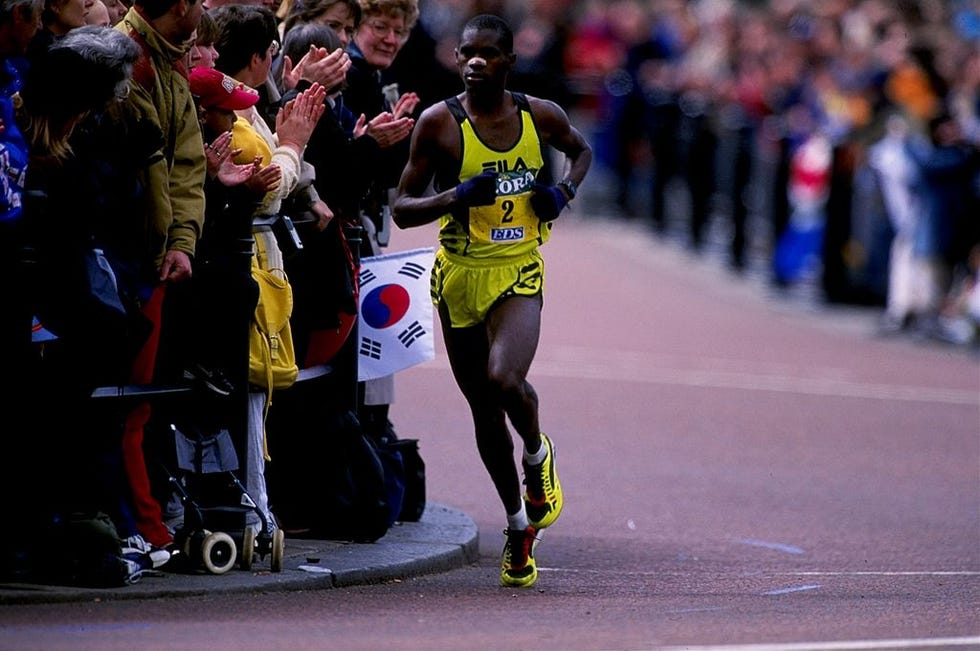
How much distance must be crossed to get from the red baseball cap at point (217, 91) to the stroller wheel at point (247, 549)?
1.63m

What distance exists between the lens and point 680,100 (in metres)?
26.8

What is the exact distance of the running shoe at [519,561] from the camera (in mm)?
8750

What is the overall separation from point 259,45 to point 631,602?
2.64m

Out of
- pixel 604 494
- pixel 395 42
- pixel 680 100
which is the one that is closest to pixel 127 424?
pixel 395 42

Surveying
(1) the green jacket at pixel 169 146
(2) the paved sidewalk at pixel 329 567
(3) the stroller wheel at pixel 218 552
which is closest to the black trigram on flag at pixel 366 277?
(2) the paved sidewalk at pixel 329 567

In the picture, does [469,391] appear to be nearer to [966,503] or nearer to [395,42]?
[395,42]

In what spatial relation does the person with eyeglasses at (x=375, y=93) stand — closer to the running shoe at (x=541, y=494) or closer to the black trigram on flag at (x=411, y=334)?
the black trigram on flag at (x=411, y=334)

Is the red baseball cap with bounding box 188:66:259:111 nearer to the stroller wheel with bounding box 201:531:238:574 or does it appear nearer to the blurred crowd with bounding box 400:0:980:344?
the stroller wheel with bounding box 201:531:238:574

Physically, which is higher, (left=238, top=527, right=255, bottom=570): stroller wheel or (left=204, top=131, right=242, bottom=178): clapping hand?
(left=204, top=131, right=242, bottom=178): clapping hand

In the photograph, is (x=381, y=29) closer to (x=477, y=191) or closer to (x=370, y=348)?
(x=370, y=348)

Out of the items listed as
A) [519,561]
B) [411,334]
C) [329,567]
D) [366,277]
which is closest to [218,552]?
[329,567]

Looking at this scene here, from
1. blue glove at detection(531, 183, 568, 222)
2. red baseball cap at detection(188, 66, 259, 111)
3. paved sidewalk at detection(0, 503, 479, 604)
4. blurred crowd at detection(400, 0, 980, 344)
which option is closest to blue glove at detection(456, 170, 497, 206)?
blue glove at detection(531, 183, 568, 222)

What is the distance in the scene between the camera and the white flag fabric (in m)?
9.75

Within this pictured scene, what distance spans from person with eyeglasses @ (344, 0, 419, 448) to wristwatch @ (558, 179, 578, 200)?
2.98 ft
